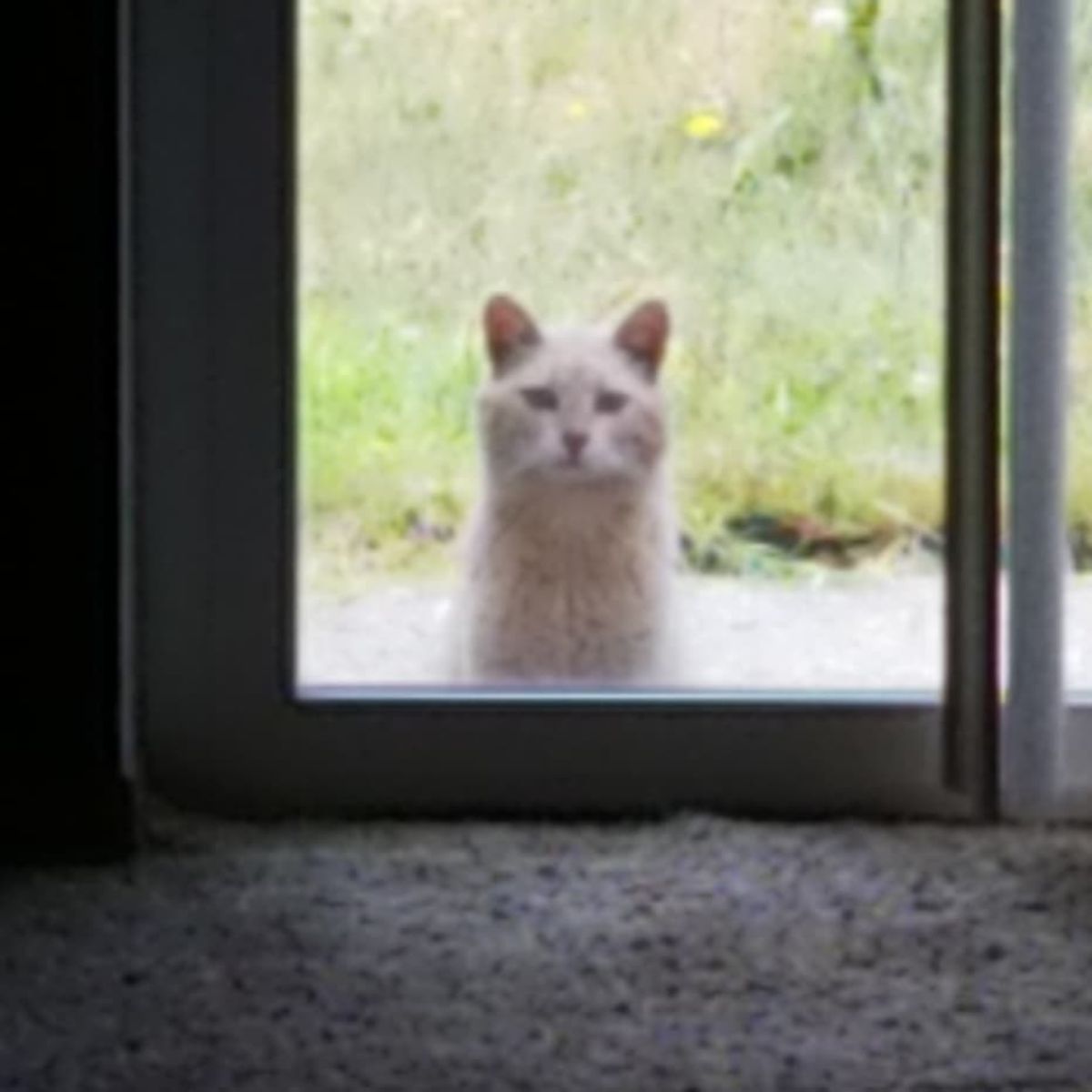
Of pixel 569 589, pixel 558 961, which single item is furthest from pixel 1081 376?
pixel 558 961

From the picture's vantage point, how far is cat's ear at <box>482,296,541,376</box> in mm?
1913

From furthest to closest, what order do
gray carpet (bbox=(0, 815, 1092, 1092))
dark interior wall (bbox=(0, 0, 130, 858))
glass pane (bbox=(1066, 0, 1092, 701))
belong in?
glass pane (bbox=(1066, 0, 1092, 701))
dark interior wall (bbox=(0, 0, 130, 858))
gray carpet (bbox=(0, 815, 1092, 1092))

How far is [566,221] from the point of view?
6.25 feet

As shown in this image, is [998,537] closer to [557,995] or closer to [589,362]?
[589,362]

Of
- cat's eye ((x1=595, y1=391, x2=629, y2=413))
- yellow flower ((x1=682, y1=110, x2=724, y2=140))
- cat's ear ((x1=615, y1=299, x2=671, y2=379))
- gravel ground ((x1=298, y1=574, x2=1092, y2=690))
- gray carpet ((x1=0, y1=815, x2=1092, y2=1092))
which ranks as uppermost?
yellow flower ((x1=682, y1=110, x2=724, y2=140))

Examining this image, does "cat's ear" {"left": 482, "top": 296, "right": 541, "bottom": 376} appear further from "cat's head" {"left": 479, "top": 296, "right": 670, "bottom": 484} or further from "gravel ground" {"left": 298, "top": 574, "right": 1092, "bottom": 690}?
"gravel ground" {"left": 298, "top": 574, "right": 1092, "bottom": 690}

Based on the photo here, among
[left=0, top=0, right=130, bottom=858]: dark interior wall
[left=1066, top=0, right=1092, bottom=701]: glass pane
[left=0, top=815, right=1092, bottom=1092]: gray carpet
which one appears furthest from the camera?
[left=1066, top=0, right=1092, bottom=701]: glass pane

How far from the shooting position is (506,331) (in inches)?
75.4

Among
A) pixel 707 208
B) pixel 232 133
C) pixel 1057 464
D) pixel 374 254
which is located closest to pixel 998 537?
pixel 1057 464

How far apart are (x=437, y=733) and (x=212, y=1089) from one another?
601 millimetres

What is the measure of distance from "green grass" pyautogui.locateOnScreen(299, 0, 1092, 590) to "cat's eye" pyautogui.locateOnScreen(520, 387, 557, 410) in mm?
37

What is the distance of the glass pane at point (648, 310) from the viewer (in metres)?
1.89

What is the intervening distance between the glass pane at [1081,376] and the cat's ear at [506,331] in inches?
14.1

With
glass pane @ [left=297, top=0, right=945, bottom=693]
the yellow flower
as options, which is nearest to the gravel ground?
glass pane @ [left=297, top=0, right=945, bottom=693]
